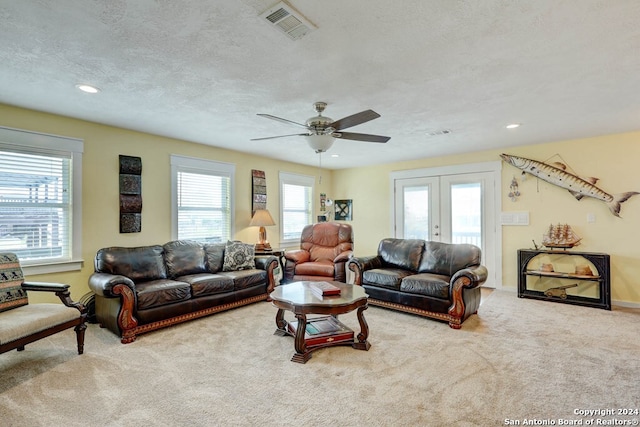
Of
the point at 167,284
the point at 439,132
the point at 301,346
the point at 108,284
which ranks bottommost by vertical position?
the point at 301,346

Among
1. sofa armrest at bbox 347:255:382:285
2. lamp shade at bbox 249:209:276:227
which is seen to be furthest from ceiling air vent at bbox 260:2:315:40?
lamp shade at bbox 249:209:276:227

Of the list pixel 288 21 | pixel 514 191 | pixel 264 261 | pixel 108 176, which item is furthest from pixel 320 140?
pixel 514 191

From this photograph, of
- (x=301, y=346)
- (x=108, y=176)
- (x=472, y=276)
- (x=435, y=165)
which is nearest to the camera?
(x=301, y=346)

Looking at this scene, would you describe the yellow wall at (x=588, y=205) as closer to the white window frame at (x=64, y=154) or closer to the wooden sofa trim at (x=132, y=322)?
the wooden sofa trim at (x=132, y=322)

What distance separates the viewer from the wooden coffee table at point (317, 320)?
9.03 ft

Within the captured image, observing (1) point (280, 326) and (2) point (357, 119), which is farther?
(1) point (280, 326)

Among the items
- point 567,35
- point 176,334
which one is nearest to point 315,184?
point 176,334

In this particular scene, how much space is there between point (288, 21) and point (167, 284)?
118 inches

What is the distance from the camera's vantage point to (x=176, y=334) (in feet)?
10.9

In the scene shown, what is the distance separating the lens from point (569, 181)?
4.63 metres

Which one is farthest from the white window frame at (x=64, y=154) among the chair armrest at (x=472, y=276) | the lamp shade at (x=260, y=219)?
the chair armrest at (x=472, y=276)

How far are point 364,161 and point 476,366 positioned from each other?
4.44m

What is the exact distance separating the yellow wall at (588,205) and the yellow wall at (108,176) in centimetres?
459

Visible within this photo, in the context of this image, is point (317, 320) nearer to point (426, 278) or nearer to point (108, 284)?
point (426, 278)
